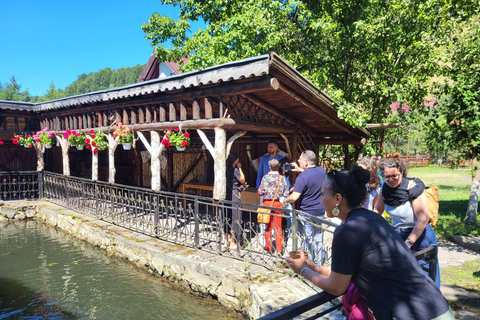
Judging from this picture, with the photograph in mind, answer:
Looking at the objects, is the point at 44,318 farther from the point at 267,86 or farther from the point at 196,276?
the point at 267,86

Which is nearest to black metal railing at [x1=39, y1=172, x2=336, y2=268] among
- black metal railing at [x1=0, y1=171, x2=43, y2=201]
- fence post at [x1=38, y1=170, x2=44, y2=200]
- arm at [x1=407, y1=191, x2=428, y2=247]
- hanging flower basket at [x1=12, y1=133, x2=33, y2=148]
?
fence post at [x1=38, y1=170, x2=44, y2=200]

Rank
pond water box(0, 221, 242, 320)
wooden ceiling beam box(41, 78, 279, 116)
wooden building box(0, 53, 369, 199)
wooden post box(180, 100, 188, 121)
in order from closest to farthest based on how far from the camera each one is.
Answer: pond water box(0, 221, 242, 320)
wooden ceiling beam box(41, 78, 279, 116)
wooden building box(0, 53, 369, 199)
wooden post box(180, 100, 188, 121)

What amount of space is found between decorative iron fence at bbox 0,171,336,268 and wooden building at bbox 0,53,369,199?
60cm

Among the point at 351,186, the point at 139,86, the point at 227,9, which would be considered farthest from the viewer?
the point at 227,9

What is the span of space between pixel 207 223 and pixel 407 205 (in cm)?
372

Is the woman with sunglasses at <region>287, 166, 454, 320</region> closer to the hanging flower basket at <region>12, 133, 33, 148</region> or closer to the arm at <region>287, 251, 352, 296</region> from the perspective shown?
the arm at <region>287, 251, 352, 296</region>

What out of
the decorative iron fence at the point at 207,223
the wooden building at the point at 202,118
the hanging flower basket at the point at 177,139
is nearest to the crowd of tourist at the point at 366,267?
the decorative iron fence at the point at 207,223

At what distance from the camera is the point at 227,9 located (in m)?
13.1

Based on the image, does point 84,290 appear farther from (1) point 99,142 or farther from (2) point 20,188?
(2) point 20,188

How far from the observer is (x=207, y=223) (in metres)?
5.95

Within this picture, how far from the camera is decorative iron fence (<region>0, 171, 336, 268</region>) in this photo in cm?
491

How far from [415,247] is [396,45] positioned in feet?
31.6

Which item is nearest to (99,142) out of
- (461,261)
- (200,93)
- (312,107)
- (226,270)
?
(200,93)

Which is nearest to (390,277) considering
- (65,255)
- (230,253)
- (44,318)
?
(230,253)
